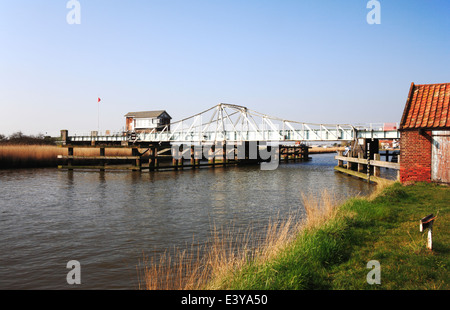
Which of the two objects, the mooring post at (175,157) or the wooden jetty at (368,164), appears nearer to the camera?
the wooden jetty at (368,164)

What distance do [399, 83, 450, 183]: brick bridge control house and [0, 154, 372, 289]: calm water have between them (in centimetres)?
504

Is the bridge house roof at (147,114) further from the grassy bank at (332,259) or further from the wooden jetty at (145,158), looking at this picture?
the grassy bank at (332,259)

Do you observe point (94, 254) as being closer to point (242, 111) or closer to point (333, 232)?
point (333, 232)

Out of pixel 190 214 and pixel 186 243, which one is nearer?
pixel 186 243

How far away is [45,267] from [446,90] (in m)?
21.8

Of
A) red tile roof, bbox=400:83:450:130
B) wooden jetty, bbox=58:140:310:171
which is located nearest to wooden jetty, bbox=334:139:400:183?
red tile roof, bbox=400:83:450:130

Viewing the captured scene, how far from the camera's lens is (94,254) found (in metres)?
10.6

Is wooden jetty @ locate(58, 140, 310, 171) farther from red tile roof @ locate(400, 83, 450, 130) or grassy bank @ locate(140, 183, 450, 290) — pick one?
grassy bank @ locate(140, 183, 450, 290)

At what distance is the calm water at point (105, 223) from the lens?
30.2 ft

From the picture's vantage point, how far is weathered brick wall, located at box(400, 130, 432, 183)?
1930 cm

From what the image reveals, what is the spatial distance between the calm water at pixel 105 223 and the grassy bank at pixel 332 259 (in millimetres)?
1332

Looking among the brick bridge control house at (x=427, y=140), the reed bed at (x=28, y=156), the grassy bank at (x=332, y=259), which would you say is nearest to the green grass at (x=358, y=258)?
the grassy bank at (x=332, y=259)
